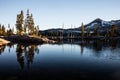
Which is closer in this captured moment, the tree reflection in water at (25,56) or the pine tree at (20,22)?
the tree reflection in water at (25,56)

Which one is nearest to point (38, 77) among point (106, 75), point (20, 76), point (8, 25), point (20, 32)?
point (20, 76)

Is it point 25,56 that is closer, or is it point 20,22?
point 25,56

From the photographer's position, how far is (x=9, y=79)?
16.8m

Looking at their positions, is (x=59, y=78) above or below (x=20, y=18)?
below

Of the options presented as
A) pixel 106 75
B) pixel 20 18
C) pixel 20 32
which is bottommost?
pixel 106 75

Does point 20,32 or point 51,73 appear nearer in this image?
point 51,73

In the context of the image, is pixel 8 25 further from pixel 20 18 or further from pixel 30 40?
pixel 30 40

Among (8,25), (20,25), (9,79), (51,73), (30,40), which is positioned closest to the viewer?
(9,79)

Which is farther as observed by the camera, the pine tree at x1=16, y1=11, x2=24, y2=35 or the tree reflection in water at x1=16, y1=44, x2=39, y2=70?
the pine tree at x1=16, y1=11, x2=24, y2=35

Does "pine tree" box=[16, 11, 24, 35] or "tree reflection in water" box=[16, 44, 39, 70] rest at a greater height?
"pine tree" box=[16, 11, 24, 35]

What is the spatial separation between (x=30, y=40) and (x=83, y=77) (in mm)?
63891

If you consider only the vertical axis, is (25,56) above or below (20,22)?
below

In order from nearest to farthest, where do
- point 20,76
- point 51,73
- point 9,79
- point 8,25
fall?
1. point 9,79
2. point 20,76
3. point 51,73
4. point 8,25

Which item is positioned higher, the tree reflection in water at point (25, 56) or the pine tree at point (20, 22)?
the pine tree at point (20, 22)
